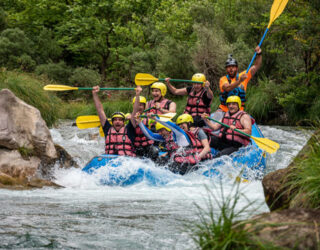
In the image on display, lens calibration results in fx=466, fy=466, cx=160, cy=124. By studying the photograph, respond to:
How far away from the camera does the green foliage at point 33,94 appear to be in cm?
1003

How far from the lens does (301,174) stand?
9.94 feet

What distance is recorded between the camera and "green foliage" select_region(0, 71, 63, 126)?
10.0 metres

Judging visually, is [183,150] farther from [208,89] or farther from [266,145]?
[208,89]

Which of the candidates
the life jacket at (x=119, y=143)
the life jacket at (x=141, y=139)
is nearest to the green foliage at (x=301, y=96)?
the life jacket at (x=141, y=139)

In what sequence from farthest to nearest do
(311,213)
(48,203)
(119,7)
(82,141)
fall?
(119,7) < (82,141) < (48,203) < (311,213)

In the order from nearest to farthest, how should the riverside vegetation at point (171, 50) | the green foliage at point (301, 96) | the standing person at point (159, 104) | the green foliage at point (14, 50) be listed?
the standing person at point (159, 104) → the riverside vegetation at point (171, 50) → the green foliage at point (301, 96) → the green foliage at point (14, 50)

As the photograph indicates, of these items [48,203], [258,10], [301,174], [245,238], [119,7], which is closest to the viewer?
[245,238]

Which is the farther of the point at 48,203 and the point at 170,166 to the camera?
the point at 170,166

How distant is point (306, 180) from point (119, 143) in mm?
3853

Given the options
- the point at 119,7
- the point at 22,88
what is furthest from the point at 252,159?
the point at 119,7

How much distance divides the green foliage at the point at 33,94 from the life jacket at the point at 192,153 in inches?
189

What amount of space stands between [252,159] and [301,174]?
3542mm

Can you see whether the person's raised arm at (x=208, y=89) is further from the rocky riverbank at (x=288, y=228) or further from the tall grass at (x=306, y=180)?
the rocky riverbank at (x=288, y=228)

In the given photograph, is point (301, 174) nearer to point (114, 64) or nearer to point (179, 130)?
point (179, 130)
